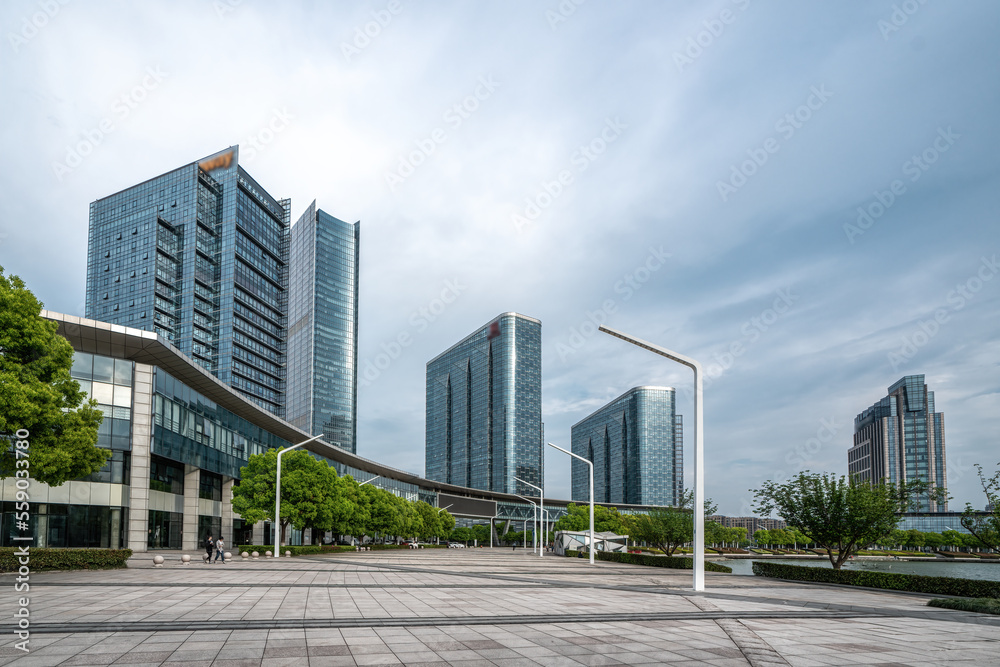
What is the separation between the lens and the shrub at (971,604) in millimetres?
19172

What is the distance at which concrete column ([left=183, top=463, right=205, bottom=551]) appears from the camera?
5775 cm

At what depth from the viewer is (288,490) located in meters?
55.0

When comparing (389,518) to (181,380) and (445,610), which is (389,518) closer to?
(181,380)

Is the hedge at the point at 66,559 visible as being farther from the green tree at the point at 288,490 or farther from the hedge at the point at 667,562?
the hedge at the point at 667,562

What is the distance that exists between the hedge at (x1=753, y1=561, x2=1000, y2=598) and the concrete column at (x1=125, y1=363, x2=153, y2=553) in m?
38.8

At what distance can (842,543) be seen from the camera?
34.3 metres

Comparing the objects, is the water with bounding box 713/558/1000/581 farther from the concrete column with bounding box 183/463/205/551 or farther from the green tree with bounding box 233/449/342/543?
the concrete column with bounding box 183/463/205/551

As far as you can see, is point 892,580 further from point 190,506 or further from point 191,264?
point 191,264

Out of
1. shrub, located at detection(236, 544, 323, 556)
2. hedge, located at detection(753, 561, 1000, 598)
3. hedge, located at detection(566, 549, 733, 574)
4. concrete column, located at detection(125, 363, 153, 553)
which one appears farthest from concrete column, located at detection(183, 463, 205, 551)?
hedge, located at detection(753, 561, 1000, 598)

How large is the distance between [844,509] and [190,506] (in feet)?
160

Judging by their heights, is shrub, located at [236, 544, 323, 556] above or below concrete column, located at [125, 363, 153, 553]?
below

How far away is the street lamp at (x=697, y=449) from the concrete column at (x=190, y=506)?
45340mm

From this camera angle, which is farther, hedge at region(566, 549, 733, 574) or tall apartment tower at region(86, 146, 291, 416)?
tall apartment tower at region(86, 146, 291, 416)

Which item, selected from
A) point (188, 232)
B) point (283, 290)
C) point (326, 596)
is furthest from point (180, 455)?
point (283, 290)
